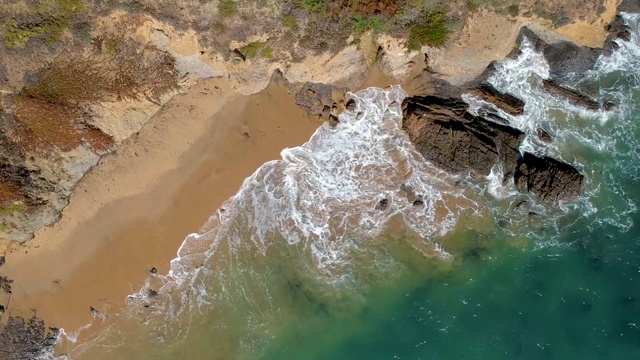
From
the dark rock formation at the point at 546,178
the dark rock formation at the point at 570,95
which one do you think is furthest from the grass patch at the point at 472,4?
the dark rock formation at the point at 546,178

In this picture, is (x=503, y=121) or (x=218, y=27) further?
(x=503, y=121)

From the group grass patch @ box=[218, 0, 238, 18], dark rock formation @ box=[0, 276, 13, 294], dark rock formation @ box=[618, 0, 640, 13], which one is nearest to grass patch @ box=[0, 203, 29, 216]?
dark rock formation @ box=[0, 276, 13, 294]

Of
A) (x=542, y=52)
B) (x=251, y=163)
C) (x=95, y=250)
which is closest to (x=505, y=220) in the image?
(x=542, y=52)

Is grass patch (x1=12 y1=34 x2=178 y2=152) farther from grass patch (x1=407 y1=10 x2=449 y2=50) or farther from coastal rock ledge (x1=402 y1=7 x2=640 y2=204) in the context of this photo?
coastal rock ledge (x1=402 y1=7 x2=640 y2=204)

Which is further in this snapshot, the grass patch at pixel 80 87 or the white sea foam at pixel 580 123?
the white sea foam at pixel 580 123

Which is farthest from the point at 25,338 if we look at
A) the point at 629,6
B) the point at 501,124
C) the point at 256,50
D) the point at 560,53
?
the point at 629,6

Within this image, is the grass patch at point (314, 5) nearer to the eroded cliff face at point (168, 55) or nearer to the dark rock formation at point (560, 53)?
the eroded cliff face at point (168, 55)

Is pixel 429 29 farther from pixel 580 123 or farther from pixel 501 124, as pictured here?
pixel 580 123

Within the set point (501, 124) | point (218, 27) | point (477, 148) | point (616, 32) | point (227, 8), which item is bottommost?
point (477, 148)
